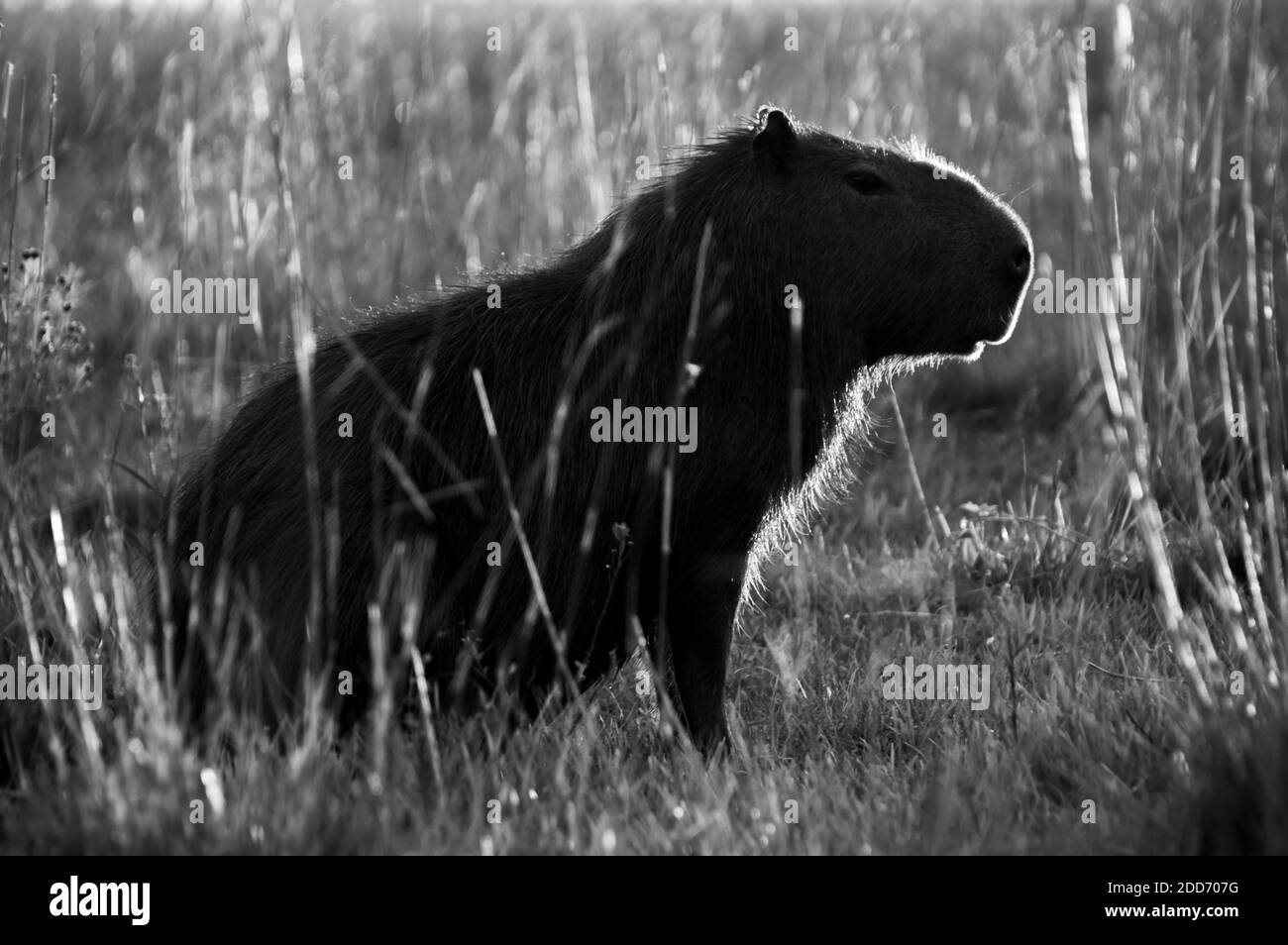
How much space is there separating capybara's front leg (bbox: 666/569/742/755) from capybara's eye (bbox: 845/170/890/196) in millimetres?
1029

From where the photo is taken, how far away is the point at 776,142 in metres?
3.67

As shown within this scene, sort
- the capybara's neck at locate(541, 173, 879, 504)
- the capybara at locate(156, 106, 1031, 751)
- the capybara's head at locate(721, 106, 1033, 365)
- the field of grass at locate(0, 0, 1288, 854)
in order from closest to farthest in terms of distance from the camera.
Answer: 1. the field of grass at locate(0, 0, 1288, 854)
2. the capybara at locate(156, 106, 1031, 751)
3. the capybara's neck at locate(541, 173, 879, 504)
4. the capybara's head at locate(721, 106, 1033, 365)

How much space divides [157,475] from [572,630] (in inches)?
66.4

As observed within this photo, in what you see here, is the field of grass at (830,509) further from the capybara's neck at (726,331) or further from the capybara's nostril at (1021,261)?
the capybara's neck at (726,331)

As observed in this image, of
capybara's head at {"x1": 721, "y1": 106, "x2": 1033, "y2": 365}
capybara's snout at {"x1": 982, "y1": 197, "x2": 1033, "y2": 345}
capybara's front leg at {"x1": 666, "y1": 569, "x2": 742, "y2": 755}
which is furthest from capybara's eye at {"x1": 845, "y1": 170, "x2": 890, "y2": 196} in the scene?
capybara's front leg at {"x1": 666, "y1": 569, "x2": 742, "y2": 755}

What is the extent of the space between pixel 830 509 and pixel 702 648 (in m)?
1.80

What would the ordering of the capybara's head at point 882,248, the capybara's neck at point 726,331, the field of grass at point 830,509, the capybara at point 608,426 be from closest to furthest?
the field of grass at point 830,509 < the capybara at point 608,426 < the capybara's neck at point 726,331 < the capybara's head at point 882,248

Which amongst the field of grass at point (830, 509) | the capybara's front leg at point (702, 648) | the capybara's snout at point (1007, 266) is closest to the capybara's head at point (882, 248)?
the capybara's snout at point (1007, 266)

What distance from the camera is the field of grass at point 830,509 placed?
2822mm

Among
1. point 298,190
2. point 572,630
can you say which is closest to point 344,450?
point 572,630

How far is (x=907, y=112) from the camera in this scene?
229 inches

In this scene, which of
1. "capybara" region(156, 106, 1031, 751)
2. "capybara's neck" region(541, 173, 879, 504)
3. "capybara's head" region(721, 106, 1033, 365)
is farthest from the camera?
"capybara's head" region(721, 106, 1033, 365)

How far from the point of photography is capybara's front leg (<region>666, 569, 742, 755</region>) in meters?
3.57

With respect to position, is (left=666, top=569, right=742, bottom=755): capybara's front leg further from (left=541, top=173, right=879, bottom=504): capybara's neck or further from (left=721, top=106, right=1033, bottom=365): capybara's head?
(left=721, top=106, right=1033, bottom=365): capybara's head
